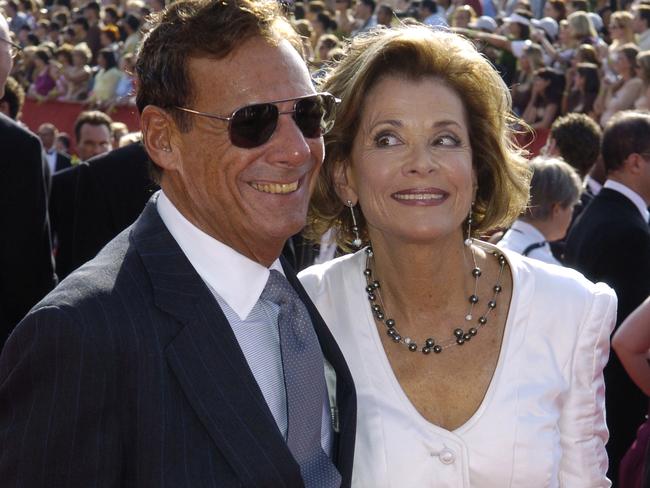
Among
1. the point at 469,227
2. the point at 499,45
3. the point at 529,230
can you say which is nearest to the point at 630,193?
the point at 529,230

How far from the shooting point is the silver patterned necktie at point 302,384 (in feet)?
7.98

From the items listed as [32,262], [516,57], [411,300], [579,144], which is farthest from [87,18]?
[411,300]

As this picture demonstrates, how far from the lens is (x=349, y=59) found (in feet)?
11.3

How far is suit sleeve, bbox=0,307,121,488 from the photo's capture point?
6.74ft

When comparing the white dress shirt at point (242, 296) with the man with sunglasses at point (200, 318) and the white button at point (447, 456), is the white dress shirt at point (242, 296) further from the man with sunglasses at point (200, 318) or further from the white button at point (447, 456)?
the white button at point (447, 456)

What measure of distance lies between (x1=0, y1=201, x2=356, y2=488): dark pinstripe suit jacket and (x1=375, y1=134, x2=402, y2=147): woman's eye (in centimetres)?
102

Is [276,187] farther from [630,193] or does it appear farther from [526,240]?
[630,193]

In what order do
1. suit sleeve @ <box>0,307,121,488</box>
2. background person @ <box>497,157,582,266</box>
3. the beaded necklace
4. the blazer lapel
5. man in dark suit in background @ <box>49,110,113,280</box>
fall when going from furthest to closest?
1. background person @ <box>497,157,582,266</box>
2. man in dark suit in background @ <box>49,110,113,280</box>
3. the beaded necklace
4. the blazer lapel
5. suit sleeve @ <box>0,307,121,488</box>

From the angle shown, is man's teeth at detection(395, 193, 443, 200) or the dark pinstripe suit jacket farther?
man's teeth at detection(395, 193, 443, 200)

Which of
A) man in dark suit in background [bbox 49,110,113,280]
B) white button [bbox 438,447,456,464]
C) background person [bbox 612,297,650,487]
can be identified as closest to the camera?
white button [bbox 438,447,456,464]

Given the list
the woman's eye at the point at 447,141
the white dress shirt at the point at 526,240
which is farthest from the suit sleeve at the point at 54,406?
the white dress shirt at the point at 526,240

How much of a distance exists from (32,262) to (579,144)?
12.9 ft

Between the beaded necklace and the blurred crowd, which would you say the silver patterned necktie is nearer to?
the beaded necklace

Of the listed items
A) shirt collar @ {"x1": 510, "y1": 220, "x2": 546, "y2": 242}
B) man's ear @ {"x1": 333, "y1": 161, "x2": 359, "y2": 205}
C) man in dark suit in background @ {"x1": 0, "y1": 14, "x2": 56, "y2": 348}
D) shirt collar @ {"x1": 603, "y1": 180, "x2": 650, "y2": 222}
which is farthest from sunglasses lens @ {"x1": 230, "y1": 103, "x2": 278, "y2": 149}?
shirt collar @ {"x1": 603, "y1": 180, "x2": 650, "y2": 222}
